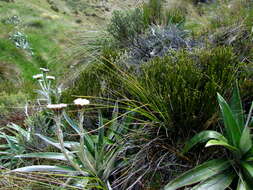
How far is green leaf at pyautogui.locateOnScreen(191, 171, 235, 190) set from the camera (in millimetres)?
1513

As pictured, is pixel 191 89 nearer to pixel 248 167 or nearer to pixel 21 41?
pixel 248 167

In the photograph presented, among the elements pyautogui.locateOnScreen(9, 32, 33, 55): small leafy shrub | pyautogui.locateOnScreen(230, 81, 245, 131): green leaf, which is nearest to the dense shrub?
pyautogui.locateOnScreen(230, 81, 245, 131): green leaf

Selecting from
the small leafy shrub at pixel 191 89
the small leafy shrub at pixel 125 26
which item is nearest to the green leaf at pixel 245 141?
the small leafy shrub at pixel 191 89

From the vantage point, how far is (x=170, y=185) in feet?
5.18

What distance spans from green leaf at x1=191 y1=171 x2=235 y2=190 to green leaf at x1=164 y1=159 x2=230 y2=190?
3 cm

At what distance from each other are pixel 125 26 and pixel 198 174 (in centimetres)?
326

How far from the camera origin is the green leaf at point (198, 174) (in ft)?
5.13

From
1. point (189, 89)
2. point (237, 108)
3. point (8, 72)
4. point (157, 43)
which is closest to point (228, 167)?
point (237, 108)

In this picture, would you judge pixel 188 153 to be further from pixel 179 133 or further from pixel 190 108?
pixel 190 108

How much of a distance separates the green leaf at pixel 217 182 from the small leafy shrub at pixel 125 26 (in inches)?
120

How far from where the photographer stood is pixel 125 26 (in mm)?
4375

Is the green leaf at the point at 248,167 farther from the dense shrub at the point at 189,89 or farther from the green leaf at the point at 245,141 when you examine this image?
the dense shrub at the point at 189,89

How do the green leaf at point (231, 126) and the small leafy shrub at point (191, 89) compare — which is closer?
the green leaf at point (231, 126)

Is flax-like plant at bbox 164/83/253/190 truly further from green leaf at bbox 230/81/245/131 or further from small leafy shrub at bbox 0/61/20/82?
small leafy shrub at bbox 0/61/20/82
